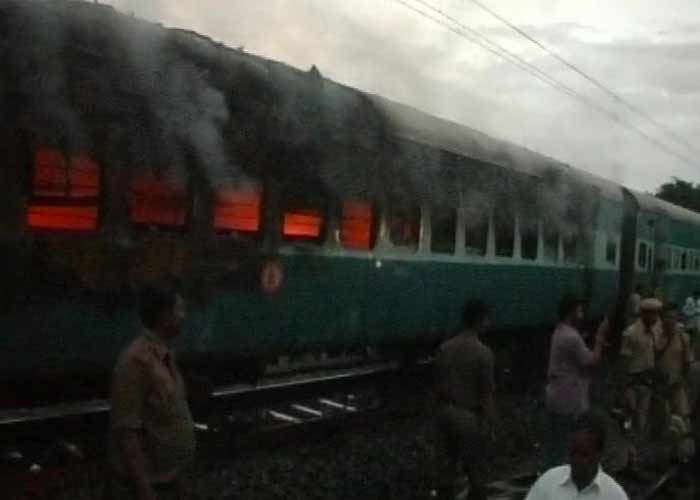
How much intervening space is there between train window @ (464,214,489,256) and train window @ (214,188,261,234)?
5066mm

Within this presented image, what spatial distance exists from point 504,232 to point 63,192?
9.10 meters

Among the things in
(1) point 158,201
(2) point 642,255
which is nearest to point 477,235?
(1) point 158,201

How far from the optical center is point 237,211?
10.7m

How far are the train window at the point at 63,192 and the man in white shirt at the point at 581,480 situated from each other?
179 inches

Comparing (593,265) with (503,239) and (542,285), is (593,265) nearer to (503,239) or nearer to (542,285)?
(542,285)

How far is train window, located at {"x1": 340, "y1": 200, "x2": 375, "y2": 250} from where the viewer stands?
12594 millimetres

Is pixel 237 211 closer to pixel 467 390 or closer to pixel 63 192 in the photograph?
pixel 63 192

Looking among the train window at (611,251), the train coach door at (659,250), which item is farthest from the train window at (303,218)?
the train coach door at (659,250)

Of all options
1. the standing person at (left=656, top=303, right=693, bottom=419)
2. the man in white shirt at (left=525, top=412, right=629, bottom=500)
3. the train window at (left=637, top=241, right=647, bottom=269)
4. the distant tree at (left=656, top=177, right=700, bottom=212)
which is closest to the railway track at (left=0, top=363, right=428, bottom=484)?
the standing person at (left=656, top=303, right=693, bottom=419)

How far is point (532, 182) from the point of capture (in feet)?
59.2

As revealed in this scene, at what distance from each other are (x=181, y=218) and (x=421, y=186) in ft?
15.5

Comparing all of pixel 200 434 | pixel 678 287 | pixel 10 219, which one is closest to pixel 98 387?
pixel 200 434

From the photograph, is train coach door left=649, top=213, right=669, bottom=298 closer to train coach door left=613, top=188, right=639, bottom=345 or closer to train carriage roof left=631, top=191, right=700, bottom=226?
train carriage roof left=631, top=191, right=700, bottom=226

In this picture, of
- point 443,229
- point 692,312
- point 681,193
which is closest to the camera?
point 443,229
